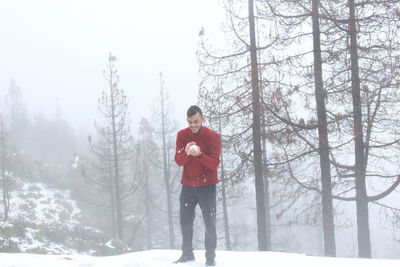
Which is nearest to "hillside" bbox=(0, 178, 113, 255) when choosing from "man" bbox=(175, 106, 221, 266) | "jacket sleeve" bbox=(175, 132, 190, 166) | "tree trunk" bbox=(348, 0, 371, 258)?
"man" bbox=(175, 106, 221, 266)

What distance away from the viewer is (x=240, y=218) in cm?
5247

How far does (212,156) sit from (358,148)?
6547 mm

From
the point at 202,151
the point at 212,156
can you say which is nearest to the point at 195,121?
the point at 202,151

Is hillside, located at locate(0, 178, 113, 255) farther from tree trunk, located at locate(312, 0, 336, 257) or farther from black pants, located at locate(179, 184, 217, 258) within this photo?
tree trunk, located at locate(312, 0, 336, 257)

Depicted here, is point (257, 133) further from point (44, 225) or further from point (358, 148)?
point (44, 225)

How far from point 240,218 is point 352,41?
148 feet

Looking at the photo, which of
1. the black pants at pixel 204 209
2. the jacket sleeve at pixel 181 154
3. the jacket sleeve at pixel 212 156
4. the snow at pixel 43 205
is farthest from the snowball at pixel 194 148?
the snow at pixel 43 205

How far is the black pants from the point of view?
4957mm

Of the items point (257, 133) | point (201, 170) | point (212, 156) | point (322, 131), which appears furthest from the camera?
point (257, 133)

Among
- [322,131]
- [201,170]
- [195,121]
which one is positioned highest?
[322,131]

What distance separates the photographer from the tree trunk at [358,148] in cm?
952

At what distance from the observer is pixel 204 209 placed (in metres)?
5.00

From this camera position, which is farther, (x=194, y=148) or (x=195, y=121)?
(x=195, y=121)

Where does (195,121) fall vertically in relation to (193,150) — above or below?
above
